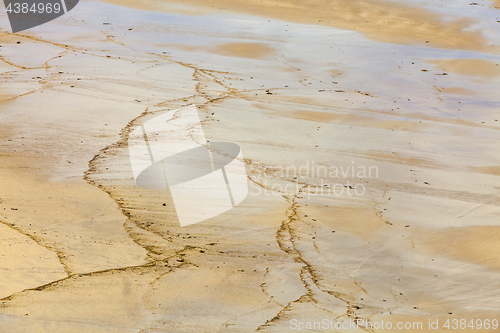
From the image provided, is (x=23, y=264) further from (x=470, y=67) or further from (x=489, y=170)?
(x=470, y=67)

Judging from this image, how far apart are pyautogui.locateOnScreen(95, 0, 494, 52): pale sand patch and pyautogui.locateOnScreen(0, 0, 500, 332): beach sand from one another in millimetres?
1162

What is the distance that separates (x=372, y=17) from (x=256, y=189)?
31.2ft

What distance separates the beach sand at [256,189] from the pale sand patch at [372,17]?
116cm

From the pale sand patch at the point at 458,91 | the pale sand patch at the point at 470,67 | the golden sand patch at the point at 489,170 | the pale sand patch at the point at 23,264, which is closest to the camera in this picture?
the pale sand patch at the point at 23,264

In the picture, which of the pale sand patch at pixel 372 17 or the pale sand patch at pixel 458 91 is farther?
the pale sand patch at pixel 372 17

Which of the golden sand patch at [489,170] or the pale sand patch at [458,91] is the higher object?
the pale sand patch at [458,91]

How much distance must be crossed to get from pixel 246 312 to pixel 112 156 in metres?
2.78

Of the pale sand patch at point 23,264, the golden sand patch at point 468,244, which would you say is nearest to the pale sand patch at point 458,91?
the golden sand patch at point 468,244

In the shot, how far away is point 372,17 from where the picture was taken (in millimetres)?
13180

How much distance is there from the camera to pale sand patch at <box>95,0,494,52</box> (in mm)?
11680

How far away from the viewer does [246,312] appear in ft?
12.0

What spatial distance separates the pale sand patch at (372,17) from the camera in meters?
11.7

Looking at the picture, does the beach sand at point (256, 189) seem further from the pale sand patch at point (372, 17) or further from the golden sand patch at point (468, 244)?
the pale sand patch at point (372, 17)

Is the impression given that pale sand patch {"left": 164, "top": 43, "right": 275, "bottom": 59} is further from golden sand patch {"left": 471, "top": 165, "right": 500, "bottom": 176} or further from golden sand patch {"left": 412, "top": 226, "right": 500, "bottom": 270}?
golden sand patch {"left": 412, "top": 226, "right": 500, "bottom": 270}
